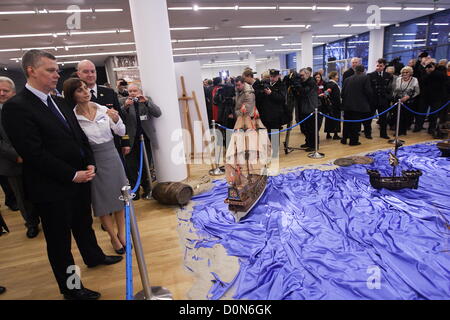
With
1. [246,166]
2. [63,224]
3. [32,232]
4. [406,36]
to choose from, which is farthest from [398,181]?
[406,36]

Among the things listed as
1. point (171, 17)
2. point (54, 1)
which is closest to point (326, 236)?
point (54, 1)

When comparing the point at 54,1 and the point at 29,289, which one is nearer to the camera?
the point at 29,289

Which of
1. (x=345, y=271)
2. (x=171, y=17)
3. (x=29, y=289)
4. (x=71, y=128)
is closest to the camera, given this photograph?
(x=71, y=128)

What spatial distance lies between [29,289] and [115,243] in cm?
72

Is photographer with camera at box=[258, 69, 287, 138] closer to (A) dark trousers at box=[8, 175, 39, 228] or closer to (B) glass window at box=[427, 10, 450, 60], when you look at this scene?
(A) dark trousers at box=[8, 175, 39, 228]

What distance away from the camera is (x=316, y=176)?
13.4 ft

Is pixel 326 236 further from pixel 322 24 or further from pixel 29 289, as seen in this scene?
pixel 322 24

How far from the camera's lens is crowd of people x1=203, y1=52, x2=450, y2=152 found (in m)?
5.13

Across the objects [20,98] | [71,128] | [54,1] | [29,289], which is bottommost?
[29,289]

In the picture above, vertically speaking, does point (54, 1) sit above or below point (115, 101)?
above

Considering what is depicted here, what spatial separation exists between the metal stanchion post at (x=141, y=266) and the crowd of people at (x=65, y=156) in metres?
0.40

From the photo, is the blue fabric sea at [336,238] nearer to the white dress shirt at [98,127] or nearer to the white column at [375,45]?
the white dress shirt at [98,127]

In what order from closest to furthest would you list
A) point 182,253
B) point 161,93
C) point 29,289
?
point 29,289
point 182,253
point 161,93

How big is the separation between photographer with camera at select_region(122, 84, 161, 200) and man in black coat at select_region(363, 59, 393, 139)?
173 inches
